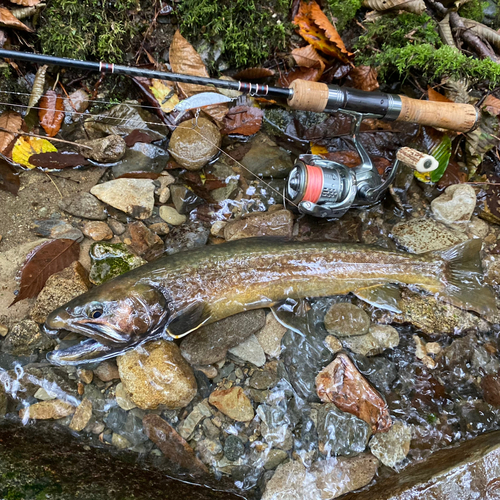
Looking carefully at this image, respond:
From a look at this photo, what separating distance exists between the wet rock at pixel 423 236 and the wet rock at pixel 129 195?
8.95 ft

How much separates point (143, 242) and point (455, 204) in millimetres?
3409

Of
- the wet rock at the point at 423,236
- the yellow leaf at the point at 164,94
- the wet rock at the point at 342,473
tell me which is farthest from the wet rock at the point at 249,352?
the yellow leaf at the point at 164,94

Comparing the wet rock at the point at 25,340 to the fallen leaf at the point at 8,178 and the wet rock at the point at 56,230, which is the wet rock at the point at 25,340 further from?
the fallen leaf at the point at 8,178

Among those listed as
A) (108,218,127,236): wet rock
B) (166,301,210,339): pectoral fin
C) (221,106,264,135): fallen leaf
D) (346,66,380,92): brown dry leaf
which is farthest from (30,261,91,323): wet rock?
(346,66,380,92): brown dry leaf

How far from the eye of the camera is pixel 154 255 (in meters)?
3.93

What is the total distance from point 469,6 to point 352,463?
5.16m

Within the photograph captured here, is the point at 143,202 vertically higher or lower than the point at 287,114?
lower

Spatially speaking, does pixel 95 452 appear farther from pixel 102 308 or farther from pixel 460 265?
pixel 460 265

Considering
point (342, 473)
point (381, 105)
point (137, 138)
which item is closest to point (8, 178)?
point (137, 138)

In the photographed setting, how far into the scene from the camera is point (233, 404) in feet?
11.6

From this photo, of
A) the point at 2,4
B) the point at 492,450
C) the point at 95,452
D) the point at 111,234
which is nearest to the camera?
the point at 492,450

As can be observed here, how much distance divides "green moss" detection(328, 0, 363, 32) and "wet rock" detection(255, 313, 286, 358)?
3.36 metres

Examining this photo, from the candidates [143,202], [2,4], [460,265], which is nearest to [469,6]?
[460,265]

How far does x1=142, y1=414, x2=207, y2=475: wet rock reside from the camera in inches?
133
